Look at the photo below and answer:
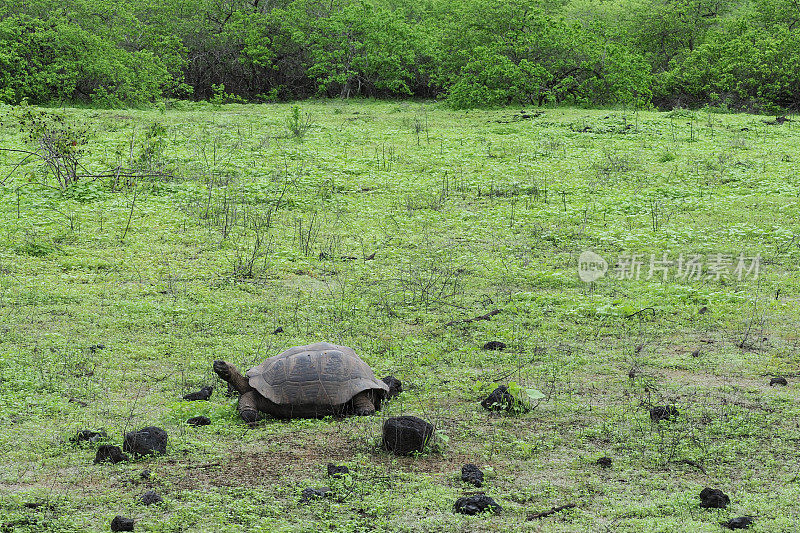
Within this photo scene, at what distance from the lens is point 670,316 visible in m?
6.90

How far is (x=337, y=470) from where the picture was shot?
4.24 m

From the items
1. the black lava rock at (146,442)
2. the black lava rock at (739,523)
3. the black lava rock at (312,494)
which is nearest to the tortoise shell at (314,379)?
the black lava rock at (146,442)

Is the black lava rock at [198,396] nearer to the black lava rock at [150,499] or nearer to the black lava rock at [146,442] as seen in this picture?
the black lava rock at [146,442]

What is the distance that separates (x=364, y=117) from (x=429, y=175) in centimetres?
495

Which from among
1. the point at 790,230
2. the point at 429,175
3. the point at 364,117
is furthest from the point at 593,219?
the point at 364,117

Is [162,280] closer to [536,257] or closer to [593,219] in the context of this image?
[536,257]

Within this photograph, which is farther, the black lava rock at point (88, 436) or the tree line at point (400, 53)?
the tree line at point (400, 53)

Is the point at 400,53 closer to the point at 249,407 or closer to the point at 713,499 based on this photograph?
the point at 249,407

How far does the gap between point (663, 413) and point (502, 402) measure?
0.91m

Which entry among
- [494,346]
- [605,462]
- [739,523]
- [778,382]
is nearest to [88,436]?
[605,462]

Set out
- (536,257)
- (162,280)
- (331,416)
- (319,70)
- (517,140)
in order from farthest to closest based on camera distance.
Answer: (319,70), (517,140), (536,257), (162,280), (331,416)

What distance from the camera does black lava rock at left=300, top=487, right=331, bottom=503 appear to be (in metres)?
3.98

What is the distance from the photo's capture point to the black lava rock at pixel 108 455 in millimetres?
4355

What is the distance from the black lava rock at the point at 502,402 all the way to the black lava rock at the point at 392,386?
22.0 inches
